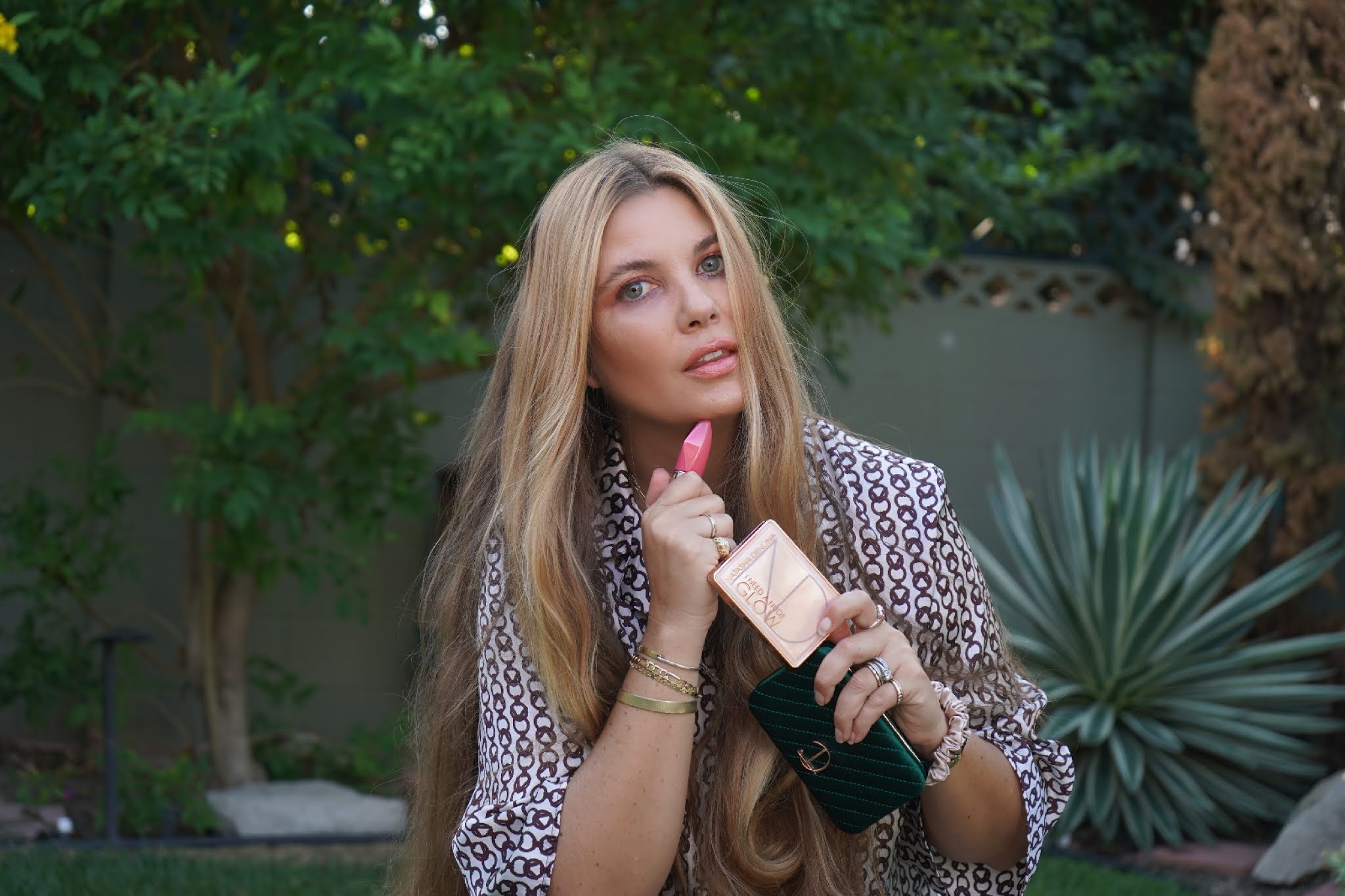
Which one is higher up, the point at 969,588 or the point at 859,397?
the point at 969,588

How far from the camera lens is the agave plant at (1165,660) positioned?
15.9 feet

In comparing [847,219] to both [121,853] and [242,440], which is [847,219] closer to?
[242,440]

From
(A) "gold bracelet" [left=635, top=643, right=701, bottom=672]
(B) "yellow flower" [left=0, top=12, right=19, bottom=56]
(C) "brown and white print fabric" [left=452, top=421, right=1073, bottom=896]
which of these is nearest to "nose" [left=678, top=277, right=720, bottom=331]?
(C) "brown and white print fabric" [left=452, top=421, right=1073, bottom=896]

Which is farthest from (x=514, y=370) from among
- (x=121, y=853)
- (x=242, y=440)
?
(x=121, y=853)

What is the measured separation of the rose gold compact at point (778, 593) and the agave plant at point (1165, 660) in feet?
10.5

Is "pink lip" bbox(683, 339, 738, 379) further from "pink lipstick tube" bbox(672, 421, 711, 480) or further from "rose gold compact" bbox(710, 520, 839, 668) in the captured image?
"rose gold compact" bbox(710, 520, 839, 668)

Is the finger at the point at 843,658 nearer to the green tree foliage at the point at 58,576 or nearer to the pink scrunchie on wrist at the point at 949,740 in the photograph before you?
the pink scrunchie on wrist at the point at 949,740

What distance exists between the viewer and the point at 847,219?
4156mm

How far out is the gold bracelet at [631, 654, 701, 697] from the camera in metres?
1.71

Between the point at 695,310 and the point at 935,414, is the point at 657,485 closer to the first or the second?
the point at 695,310

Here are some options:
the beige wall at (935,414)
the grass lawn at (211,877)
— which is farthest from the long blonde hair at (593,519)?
the beige wall at (935,414)

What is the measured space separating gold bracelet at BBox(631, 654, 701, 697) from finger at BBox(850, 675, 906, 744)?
0.69 ft

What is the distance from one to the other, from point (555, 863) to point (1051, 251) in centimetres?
592

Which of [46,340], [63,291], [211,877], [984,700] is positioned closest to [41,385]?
[46,340]
